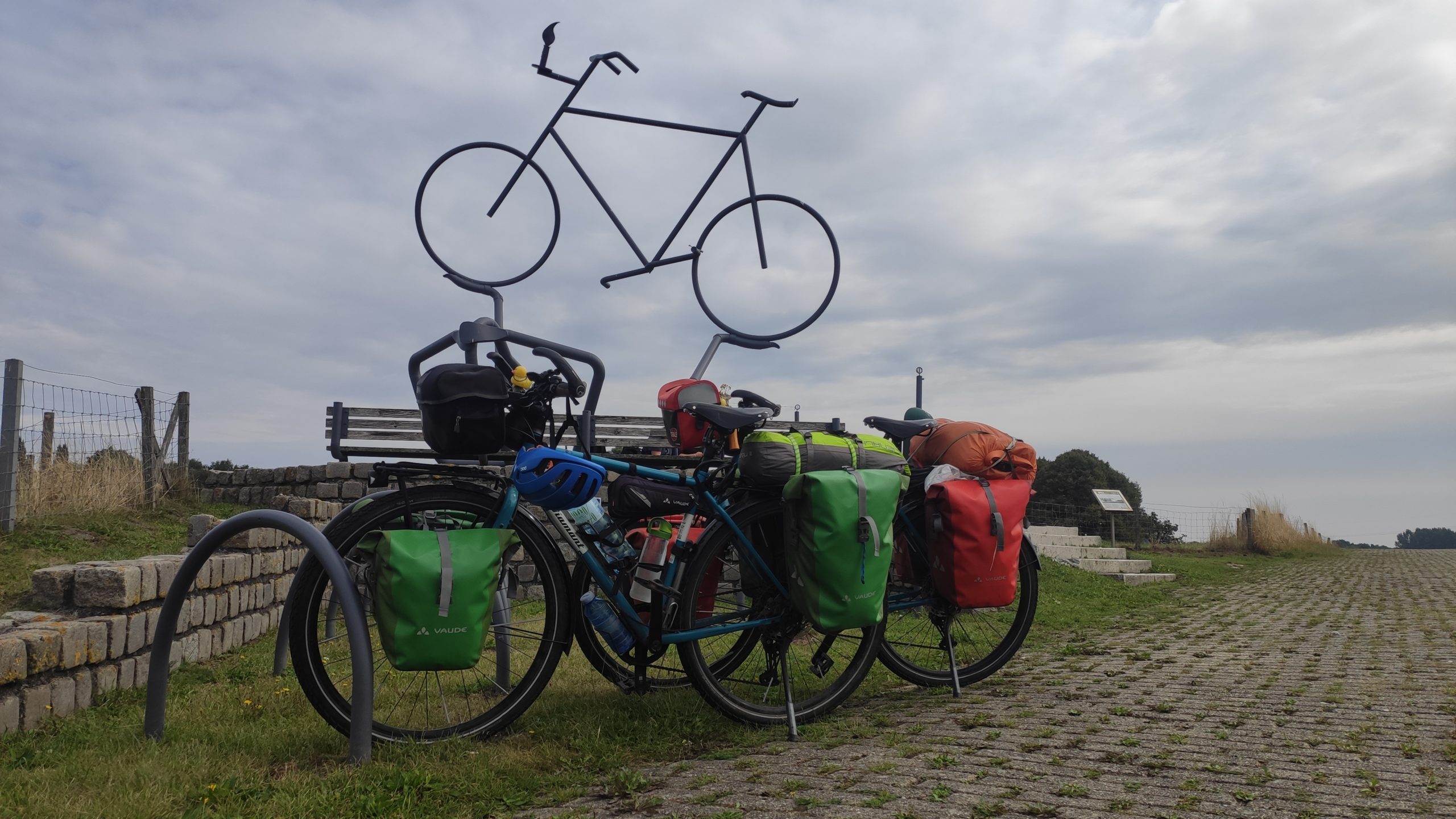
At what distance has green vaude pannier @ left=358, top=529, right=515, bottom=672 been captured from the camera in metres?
3.09

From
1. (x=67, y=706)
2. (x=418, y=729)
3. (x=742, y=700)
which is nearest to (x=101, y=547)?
(x=67, y=706)

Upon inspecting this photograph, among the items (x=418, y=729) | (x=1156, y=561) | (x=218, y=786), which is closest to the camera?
(x=218, y=786)

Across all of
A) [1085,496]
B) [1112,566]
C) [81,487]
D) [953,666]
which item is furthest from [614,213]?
[1085,496]

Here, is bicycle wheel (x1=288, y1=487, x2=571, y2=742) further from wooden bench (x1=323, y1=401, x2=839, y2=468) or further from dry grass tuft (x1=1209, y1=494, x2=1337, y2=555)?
dry grass tuft (x1=1209, y1=494, x2=1337, y2=555)

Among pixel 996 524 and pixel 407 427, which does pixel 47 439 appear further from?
pixel 996 524

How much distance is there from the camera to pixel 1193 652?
19.1ft

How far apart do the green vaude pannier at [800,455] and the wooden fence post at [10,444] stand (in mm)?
7646

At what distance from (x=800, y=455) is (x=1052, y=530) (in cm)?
1403

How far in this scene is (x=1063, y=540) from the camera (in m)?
15.9

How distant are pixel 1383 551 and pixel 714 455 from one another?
2619 cm

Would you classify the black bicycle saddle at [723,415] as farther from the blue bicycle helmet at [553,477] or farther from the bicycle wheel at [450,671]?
the bicycle wheel at [450,671]

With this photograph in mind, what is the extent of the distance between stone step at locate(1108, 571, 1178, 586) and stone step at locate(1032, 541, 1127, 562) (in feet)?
2.78

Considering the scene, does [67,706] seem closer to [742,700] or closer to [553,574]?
[553,574]

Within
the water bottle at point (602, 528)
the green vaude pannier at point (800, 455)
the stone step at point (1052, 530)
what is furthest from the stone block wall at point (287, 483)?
the stone step at point (1052, 530)
